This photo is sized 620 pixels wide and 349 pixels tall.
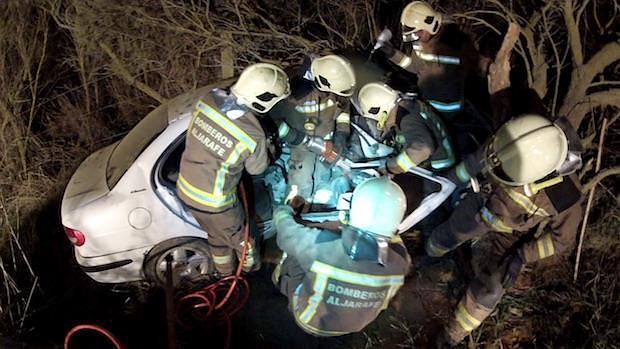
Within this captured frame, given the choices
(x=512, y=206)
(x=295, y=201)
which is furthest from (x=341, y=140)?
(x=512, y=206)

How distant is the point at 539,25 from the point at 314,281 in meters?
3.36

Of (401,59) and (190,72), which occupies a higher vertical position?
(401,59)

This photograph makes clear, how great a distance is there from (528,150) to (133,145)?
2.84 metres

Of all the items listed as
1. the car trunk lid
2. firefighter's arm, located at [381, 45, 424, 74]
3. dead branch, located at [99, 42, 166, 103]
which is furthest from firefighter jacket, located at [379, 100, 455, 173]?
dead branch, located at [99, 42, 166, 103]

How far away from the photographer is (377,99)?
4406 mm

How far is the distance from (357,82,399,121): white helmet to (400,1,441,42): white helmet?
3.57 feet

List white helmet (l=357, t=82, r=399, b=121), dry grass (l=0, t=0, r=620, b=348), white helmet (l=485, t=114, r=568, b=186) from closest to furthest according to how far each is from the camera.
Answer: white helmet (l=485, t=114, r=568, b=186) < white helmet (l=357, t=82, r=399, b=121) < dry grass (l=0, t=0, r=620, b=348)

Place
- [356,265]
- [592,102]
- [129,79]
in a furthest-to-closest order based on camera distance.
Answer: [129,79] < [592,102] < [356,265]

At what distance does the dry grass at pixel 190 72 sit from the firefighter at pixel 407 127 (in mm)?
1025

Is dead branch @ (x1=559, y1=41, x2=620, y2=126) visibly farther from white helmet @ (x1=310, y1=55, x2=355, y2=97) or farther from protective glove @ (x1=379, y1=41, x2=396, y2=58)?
white helmet @ (x1=310, y1=55, x2=355, y2=97)

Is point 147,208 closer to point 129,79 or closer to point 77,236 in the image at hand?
point 77,236

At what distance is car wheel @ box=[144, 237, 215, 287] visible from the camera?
4.43 m

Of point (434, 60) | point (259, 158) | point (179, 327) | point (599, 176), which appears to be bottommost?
point (179, 327)

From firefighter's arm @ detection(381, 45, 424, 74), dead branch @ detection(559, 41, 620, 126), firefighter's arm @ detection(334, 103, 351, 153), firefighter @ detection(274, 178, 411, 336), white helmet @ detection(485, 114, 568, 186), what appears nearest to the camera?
firefighter @ detection(274, 178, 411, 336)
